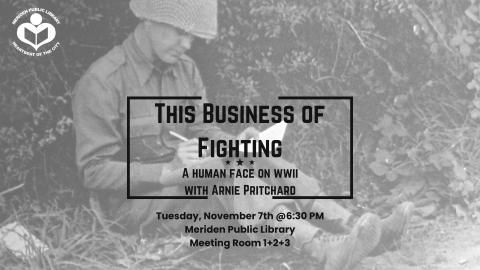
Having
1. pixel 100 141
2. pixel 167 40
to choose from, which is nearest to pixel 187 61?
pixel 167 40

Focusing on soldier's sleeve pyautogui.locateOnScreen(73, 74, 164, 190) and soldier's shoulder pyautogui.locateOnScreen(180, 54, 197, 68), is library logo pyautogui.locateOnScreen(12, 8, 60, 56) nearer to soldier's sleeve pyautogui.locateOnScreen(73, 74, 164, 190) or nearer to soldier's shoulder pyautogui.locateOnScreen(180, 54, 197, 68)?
soldier's sleeve pyautogui.locateOnScreen(73, 74, 164, 190)

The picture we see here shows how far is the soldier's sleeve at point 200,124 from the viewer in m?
3.40

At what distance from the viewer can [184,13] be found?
3.21 metres

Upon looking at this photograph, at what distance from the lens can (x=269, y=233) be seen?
3.26 metres

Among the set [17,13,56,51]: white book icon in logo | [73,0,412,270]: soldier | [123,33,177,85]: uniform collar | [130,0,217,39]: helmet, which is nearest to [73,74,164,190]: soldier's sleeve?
[73,0,412,270]: soldier

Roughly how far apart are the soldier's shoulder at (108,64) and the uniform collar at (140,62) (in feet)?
0.13

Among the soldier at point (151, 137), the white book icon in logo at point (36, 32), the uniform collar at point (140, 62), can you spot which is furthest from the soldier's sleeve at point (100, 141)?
the white book icon in logo at point (36, 32)

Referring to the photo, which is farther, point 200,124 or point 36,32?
point 200,124

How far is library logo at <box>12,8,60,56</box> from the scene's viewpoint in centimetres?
332

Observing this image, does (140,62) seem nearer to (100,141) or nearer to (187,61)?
(187,61)

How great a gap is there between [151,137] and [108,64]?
360 millimetres

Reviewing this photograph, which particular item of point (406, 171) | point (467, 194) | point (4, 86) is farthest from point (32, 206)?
point (467, 194)

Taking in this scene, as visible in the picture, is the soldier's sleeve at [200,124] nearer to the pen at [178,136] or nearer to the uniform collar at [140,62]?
the pen at [178,136]

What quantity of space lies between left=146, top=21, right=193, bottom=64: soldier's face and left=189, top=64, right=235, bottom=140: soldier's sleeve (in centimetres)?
17
